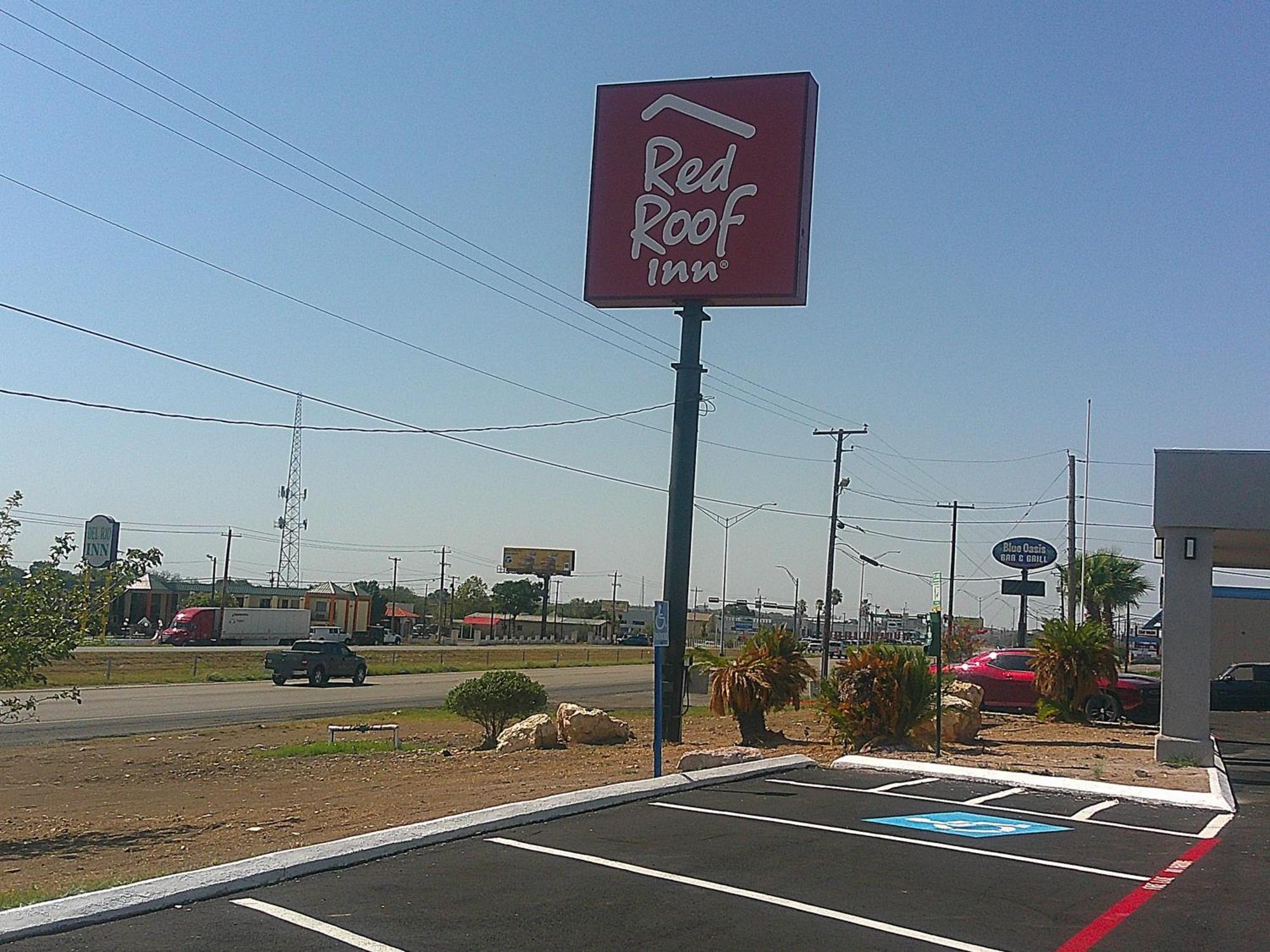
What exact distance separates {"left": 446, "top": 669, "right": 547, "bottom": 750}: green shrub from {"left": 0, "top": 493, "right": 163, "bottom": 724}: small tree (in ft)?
33.4

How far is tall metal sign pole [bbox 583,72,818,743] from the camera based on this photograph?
20.6m

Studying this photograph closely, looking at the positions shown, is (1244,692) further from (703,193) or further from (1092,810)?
(1092,810)

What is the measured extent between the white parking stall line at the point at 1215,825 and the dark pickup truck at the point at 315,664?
40.5m

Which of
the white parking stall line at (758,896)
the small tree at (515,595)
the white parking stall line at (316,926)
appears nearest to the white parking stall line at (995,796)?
the white parking stall line at (758,896)

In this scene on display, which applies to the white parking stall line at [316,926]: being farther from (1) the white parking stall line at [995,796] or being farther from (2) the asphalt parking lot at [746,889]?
(1) the white parking stall line at [995,796]

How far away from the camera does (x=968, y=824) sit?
11.2 meters

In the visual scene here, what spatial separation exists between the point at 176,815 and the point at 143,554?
357 centimetres

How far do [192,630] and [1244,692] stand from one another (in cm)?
6502

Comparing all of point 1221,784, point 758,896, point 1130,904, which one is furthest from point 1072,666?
point 758,896

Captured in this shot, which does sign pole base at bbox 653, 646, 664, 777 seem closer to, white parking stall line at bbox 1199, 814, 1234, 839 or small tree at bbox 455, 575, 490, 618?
white parking stall line at bbox 1199, 814, 1234, 839

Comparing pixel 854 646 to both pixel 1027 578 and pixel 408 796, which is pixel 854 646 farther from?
pixel 1027 578

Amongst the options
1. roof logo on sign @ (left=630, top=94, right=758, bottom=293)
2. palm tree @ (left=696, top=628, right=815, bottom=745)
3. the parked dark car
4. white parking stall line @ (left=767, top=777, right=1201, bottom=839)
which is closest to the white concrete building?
white parking stall line @ (left=767, top=777, right=1201, bottom=839)

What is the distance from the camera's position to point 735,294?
2061 centimetres

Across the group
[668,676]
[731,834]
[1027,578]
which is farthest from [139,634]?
[731,834]
